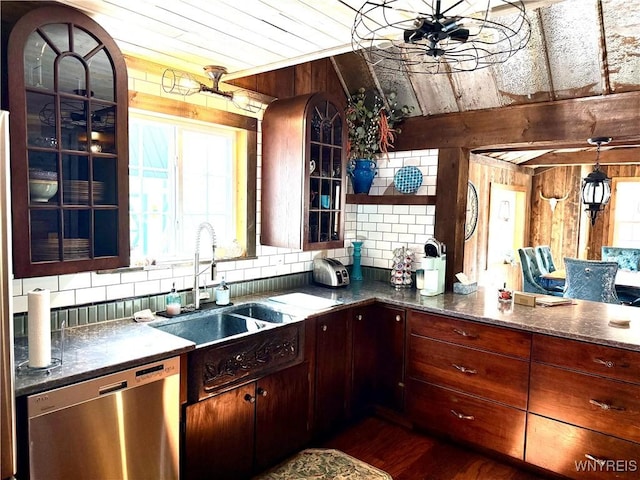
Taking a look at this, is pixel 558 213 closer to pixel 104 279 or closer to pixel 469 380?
pixel 469 380

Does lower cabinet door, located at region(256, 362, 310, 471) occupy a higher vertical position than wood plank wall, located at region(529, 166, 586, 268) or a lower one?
lower

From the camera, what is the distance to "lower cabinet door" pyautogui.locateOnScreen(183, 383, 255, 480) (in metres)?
2.11

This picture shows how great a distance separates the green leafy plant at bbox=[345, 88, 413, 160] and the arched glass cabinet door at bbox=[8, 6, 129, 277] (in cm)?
198

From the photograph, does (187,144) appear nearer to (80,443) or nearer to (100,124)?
(100,124)

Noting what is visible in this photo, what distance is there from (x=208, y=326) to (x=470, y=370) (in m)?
1.65

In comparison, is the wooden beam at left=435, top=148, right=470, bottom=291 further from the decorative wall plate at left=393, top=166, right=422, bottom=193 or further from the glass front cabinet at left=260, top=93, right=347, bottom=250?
the glass front cabinet at left=260, top=93, right=347, bottom=250

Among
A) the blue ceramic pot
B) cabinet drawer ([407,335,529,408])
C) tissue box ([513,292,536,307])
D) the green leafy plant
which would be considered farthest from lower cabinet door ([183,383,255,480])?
the green leafy plant

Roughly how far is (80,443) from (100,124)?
133 cm

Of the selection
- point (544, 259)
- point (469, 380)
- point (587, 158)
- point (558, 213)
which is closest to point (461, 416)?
point (469, 380)

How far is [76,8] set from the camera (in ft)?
6.19

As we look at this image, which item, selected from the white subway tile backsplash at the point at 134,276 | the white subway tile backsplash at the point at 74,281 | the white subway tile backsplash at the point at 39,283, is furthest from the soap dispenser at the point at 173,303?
the white subway tile backsplash at the point at 39,283

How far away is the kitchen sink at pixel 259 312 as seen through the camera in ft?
Result: 9.19

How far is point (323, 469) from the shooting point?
260 centimetres

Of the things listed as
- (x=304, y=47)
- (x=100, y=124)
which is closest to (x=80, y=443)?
(x=100, y=124)
